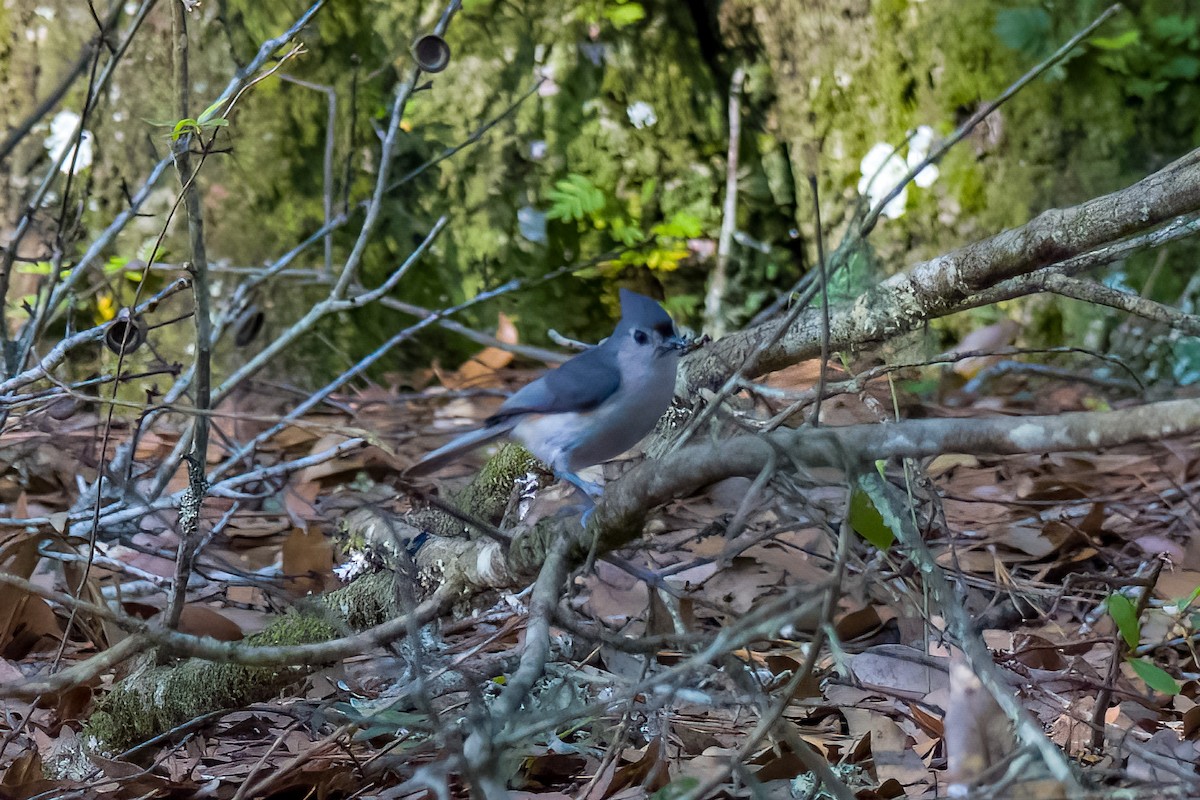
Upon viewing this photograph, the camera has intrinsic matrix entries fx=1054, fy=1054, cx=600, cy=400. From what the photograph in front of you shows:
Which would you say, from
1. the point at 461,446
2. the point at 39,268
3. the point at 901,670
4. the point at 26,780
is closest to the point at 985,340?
the point at 901,670

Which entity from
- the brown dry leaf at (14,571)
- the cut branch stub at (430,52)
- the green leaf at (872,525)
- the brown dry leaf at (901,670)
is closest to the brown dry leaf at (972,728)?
the green leaf at (872,525)

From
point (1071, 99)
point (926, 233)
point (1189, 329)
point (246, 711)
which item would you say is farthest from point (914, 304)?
point (1071, 99)

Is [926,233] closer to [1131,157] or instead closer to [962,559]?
[1131,157]

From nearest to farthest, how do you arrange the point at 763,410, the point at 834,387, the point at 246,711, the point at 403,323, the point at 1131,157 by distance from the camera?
1. the point at 834,387
2. the point at 246,711
3. the point at 763,410
4. the point at 1131,157
5. the point at 403,323

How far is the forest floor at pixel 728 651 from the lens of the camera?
1.86m

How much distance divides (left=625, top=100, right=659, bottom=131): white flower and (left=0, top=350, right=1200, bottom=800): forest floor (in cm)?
186

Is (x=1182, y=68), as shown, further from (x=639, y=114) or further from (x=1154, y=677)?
(x=1154, y=677)

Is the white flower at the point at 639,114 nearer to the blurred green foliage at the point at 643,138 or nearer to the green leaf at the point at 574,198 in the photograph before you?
the blurred green foliage at the point at 643,138

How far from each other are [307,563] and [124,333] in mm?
1049

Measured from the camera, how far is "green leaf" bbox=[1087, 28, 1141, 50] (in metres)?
4.33

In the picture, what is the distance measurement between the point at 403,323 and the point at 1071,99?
309 centimetres

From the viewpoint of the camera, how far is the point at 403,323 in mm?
4887

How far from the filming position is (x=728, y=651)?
1354 mm

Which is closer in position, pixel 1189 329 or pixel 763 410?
pixel 1189 329
